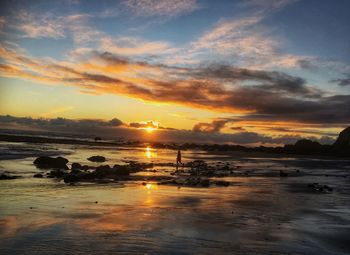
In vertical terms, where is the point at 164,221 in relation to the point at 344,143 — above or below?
below

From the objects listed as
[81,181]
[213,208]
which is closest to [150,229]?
[213,208]

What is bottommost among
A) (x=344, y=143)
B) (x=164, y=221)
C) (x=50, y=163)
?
(x=50, y=163)

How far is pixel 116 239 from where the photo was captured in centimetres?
1215

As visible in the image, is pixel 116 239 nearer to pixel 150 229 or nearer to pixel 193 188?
pixel 150 229

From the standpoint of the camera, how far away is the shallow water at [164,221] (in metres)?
11.6

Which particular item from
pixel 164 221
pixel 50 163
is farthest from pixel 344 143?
pixel 164 221

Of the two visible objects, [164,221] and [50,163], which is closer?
[164,221]

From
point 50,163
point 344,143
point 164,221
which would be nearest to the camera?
point 164,221

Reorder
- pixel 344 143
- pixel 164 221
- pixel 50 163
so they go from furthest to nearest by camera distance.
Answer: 1. pixel 344 143
2. pixel 50 163
3. pixel 164 221

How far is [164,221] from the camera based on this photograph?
15.2 m

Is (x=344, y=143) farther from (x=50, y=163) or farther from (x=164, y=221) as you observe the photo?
(x=164, y=221)

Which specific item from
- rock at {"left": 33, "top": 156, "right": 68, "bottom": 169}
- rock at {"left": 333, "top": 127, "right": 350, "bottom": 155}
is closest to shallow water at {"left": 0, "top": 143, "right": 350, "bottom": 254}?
rock at {"left": 33, "top": 156, "right": 68, "bottom": 169}

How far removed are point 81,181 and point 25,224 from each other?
48.8 ft

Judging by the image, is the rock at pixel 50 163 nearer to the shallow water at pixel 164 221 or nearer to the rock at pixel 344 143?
the shallow water at pixel 164 221
